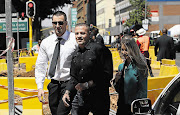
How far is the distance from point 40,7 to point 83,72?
32.9 meters

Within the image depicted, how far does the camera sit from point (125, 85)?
4.95 meters

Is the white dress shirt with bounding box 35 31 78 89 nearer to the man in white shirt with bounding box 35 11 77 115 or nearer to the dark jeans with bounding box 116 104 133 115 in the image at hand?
the man in white shirt with bounding box 35 11 77 115

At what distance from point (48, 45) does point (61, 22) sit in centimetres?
35

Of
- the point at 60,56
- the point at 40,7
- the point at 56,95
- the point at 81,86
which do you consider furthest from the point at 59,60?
the point at 40,7

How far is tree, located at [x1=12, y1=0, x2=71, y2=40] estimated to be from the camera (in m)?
34.9

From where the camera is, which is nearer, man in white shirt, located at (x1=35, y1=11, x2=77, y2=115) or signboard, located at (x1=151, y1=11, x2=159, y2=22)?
man in white shirt, located at (x1=35, y1=11, x2=77, y2=115)

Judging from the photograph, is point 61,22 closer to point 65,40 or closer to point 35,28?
point 65,40

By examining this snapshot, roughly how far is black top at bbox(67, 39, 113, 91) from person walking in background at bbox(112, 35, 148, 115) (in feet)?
1.65

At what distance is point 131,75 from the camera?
4.89 meters

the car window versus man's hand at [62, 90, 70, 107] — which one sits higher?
the car window

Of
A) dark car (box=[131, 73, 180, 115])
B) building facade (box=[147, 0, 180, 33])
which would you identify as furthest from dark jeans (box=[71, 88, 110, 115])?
building facade (box=[147, 0, 180, 33])

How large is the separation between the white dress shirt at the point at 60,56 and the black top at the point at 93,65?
0.98 feet

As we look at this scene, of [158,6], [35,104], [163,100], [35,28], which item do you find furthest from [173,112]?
[158,6]

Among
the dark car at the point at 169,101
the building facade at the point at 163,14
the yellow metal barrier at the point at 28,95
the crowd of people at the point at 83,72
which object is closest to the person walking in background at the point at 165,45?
the yellow metal barrier at the point at 28,95
